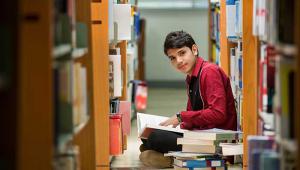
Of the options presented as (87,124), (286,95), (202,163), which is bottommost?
(202,163)

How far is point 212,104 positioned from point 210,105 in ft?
0.06

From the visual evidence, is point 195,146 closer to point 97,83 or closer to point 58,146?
point 97,83

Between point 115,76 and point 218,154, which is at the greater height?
point 115,76

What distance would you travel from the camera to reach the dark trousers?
554 centimetres

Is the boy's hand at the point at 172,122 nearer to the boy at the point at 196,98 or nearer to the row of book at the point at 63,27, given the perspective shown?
the boy at the point at 196,98

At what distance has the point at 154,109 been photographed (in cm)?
959

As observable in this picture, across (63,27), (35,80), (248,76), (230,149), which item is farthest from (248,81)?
(35,80)

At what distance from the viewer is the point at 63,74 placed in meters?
3.11

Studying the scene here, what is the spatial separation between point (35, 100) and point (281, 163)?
45.3 inches

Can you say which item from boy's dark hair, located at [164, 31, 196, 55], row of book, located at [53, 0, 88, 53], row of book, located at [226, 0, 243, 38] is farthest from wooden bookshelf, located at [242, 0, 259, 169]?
row of book, located at [53, 0, 88, 53]

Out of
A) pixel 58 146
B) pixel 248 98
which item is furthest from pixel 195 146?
pixel 58 146

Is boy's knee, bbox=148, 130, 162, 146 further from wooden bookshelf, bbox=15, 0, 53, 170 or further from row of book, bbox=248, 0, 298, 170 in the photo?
wooden bookshelf, bbox=15, 0, 53, 170

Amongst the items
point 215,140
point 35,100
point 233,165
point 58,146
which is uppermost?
point 35,100

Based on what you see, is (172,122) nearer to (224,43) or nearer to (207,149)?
(207,149)
